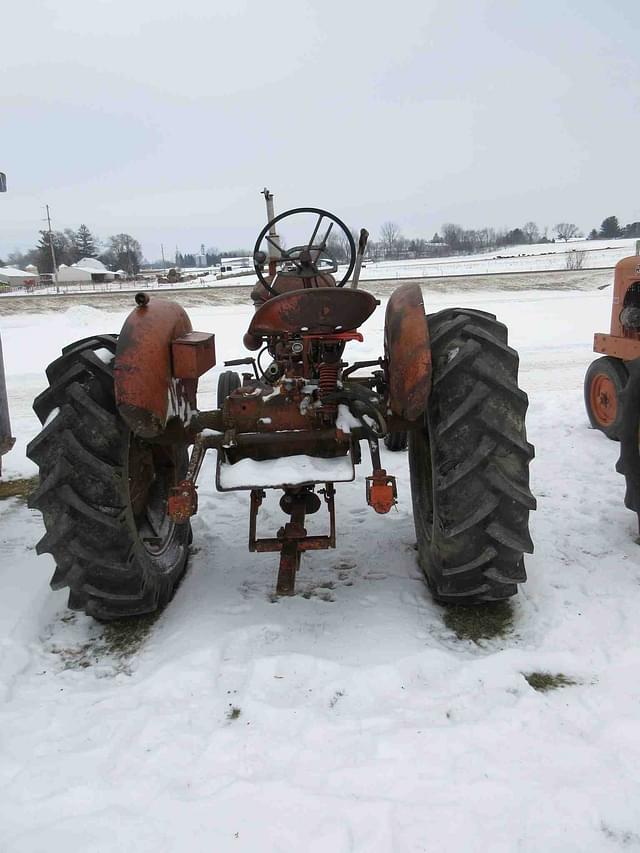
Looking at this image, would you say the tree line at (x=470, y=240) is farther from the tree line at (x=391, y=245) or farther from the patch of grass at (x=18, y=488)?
the patch of grass at (x=18, y=488)

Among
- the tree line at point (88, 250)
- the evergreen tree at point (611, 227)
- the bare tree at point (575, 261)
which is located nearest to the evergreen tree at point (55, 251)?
the tree line at point (88, 250)

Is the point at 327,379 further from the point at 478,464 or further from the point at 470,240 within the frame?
the point at 470,240

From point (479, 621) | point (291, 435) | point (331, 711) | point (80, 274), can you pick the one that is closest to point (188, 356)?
point (291, 435)

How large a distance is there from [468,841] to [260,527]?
2.74 metres

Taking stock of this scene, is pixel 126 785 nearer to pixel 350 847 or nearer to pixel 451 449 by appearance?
pixel 350 847

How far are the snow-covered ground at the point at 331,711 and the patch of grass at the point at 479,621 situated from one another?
0.04 metres

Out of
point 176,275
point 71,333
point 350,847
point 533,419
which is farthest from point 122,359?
point 176,275

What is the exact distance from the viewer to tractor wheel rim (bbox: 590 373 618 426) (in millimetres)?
6160

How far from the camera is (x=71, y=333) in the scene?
17.4 m

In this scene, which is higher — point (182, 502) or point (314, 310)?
point (314, 310)

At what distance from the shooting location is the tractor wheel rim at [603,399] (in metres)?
6.16

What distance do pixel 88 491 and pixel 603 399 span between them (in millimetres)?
5201

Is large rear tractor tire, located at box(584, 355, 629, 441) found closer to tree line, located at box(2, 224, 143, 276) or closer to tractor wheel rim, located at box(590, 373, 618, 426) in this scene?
tractor wheel rim, located at box(590, 373, 618, 426)

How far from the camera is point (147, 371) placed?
288cm
